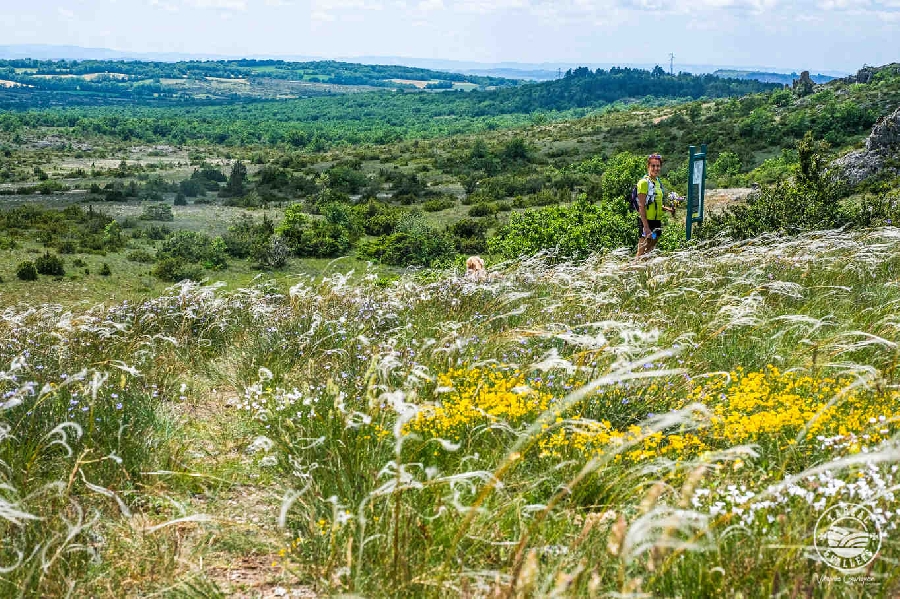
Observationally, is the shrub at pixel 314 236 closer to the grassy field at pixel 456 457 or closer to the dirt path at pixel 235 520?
the grassy field at pixel 456 457

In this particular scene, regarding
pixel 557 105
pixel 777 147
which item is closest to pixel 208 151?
pixel 777 147

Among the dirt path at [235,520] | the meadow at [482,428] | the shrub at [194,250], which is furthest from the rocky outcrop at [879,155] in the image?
the dirt path at [235,520]

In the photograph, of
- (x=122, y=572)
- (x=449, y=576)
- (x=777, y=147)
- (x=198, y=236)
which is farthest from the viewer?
(x=777, y=147)

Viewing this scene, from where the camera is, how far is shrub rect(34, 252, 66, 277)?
21.9 metres

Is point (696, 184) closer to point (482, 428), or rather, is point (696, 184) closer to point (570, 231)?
point (570, 231)

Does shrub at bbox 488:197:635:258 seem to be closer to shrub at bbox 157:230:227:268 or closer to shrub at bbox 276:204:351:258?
shrub at bbox 276:204:351:258

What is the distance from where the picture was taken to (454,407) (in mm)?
3934

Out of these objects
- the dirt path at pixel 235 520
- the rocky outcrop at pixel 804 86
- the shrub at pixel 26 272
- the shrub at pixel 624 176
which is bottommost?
the shrub at pixel 26 272

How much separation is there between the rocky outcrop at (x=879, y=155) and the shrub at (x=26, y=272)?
28.6 m

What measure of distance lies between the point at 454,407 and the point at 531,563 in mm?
2349

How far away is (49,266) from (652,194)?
1892 centimetres

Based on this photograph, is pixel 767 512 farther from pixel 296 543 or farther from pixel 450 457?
pixel 296 543

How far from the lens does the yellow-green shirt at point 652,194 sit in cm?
1020

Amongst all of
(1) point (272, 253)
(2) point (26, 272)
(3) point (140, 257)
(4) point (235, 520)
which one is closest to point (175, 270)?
(3) point (140, 257)
